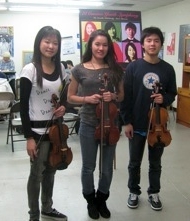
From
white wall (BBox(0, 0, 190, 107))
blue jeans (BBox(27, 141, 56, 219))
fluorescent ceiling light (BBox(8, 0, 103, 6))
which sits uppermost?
fluorescent ceiling light (BBox(8, 0, 103, 6))

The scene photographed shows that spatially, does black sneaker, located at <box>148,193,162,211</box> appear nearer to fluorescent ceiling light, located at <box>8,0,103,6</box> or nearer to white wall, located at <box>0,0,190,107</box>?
fluorescent ceiling light, located at <box>8,0,103,6</box>

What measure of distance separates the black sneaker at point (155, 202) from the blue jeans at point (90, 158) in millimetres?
437

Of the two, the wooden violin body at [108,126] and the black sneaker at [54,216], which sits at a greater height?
the wooden violin body at [108,126]

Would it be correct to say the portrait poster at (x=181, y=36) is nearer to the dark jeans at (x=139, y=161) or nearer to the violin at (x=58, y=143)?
the dark jeans at (x=139, y=161)

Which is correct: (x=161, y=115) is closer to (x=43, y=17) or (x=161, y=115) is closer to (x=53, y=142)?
(x=53, y=142)

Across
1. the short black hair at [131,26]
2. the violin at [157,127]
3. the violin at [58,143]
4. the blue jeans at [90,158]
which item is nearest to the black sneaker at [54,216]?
the blue jeans at [90,158]

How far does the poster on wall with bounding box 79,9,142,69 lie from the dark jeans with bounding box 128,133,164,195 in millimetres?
1807

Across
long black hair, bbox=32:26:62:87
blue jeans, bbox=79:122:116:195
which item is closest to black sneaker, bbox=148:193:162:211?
blue jeans, bbox=79:122:116:195

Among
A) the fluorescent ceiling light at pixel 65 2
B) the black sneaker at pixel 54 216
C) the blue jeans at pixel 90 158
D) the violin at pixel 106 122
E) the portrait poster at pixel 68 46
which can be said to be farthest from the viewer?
the portrait poster at pixel 68 46

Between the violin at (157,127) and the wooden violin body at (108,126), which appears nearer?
the wooden violin body at (108,126)

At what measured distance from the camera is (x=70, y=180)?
291 cm

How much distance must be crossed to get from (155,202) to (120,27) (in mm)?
2420

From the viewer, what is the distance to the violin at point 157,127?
204cm

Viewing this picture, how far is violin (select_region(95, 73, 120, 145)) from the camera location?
1.87m
